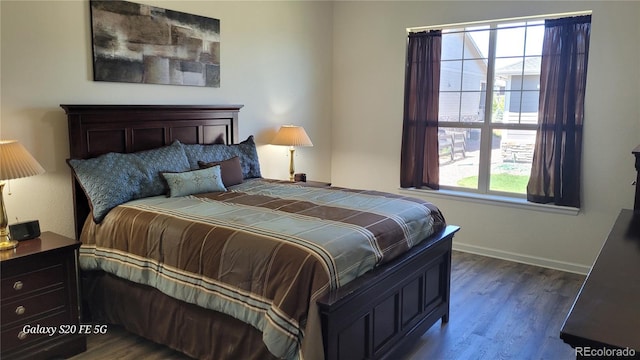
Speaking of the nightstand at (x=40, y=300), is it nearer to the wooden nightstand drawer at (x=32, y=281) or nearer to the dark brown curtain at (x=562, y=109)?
the wooden nightstand drawer at (x=32, y=281)

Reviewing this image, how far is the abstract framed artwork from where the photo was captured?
10.9 ft

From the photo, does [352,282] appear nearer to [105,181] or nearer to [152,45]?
[105,181]

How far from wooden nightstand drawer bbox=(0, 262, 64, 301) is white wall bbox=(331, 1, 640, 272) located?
3446 millimetres

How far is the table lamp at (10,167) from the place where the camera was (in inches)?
99.6

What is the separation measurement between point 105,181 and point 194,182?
57cm

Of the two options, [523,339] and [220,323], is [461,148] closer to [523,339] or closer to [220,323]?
[523,339]

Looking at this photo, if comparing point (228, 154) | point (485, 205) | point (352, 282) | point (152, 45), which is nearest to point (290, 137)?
point (228, 154)

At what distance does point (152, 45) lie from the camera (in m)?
3.63

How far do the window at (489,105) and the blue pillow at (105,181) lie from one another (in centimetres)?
310

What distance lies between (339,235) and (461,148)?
291 cm

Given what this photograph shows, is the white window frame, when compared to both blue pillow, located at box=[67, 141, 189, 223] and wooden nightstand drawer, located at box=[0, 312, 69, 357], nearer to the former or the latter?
blue pillow, located at box=[67, 141, 189, 223]

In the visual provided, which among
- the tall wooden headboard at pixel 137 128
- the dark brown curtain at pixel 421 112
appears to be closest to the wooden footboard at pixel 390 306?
the dark brown curtain at pixel 421 112

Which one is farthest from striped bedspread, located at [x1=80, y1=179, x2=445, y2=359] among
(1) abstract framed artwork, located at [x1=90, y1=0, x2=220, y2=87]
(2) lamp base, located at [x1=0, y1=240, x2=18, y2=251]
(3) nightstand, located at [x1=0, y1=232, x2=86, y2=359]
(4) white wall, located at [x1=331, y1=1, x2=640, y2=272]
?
(4) white wall, located at [x1=331, y1=1, x2=640, y2=272]

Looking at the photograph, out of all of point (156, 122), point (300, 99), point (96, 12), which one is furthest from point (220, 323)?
point (300, 99)
